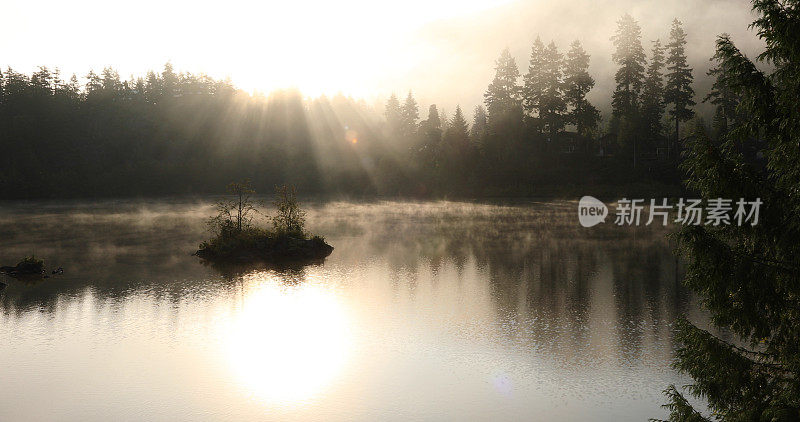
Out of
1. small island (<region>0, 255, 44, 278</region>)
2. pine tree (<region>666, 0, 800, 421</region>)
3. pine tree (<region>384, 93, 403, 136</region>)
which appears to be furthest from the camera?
pine tree (<region>384, 93, 403, 136</region>)

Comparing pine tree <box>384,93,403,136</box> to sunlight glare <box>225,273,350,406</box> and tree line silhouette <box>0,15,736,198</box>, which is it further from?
sunlight glare <box>225,273,350,406</box>

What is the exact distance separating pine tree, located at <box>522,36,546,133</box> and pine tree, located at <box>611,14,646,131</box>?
1322 centimetres

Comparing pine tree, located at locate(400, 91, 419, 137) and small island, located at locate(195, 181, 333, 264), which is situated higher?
pine tree, located at locate(400, 91, 419, 137)

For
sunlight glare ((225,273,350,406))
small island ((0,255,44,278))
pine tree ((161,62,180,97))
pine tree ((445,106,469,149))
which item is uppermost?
pine tree ((161,62,180,97))

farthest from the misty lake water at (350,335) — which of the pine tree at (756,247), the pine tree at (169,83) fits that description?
the pine tree at (169,83)

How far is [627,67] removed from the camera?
110m

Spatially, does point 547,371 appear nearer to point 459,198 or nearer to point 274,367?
point 274,367

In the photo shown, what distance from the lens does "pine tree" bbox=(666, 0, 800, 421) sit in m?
11.3

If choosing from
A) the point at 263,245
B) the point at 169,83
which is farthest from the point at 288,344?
the point at 169,83

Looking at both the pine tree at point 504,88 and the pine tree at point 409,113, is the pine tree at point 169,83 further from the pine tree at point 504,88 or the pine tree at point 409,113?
the pine tree at point 504,88

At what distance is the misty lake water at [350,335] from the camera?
57.6 ft

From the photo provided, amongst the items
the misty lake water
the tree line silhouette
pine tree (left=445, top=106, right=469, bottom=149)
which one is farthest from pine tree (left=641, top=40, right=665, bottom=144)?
the misty lake water

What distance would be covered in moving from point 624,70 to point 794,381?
108511mm

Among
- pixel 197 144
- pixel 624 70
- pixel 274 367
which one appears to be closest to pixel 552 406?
pixel 274 367
